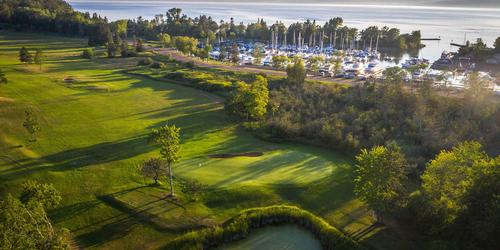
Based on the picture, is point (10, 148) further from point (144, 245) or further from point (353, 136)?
point (353, 136)

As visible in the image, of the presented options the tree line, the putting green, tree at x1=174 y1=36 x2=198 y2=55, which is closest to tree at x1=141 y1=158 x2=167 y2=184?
the putting green

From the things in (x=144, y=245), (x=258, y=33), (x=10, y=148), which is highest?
(x=258, y=33)

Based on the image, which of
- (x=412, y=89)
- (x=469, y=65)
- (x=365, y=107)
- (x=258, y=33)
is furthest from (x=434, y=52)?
(x=365, y=107)

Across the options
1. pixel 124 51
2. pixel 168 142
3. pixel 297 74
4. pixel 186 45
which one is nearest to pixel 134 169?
pixel 168 142

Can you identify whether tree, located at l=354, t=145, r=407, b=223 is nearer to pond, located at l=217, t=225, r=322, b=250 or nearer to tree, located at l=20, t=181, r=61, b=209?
pond, located at l=217, t=225, r=322, b=250

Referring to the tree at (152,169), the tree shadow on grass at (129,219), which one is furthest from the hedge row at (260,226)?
the tree at (152,169)

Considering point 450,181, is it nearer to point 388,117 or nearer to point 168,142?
point 168,142
